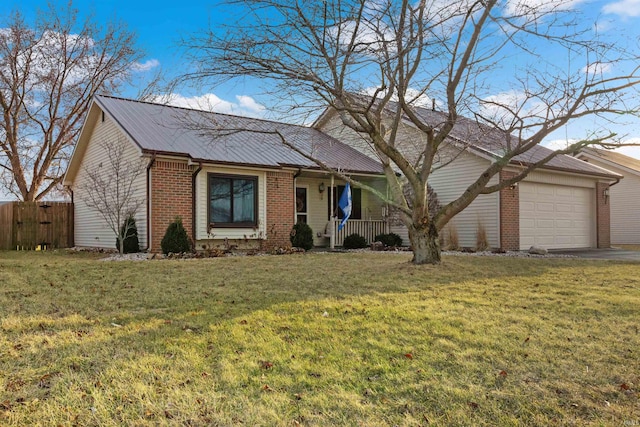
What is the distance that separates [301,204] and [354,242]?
2474 mm

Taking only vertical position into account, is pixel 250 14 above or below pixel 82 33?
below

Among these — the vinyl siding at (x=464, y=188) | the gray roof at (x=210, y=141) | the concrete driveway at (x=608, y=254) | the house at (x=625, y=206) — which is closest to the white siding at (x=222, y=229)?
the gray roof at (x=210, y=141)

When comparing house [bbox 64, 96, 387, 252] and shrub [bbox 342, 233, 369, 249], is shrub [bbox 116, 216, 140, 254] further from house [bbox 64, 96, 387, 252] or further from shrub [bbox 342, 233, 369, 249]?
shrub [bbox 342, 233, 369, 249]

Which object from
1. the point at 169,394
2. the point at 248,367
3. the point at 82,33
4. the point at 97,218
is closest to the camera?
the point at 169,394

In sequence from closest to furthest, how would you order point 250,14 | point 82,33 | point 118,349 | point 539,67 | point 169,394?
point 169,394 → point 118,349 → point 250,14 → point 539,67 → point 82,33

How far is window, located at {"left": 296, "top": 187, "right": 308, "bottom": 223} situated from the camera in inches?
650

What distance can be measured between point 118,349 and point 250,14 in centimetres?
629

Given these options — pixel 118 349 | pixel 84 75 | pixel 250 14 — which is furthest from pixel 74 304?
pixel 84 75

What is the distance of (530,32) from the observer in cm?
830

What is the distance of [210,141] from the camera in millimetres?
11281

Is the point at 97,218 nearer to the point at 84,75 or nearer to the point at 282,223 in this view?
the point at 282,223

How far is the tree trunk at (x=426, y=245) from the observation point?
9414mm

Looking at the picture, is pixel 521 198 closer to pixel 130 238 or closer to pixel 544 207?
pixel 544 207

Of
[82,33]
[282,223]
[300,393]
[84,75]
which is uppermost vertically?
[82,33]
